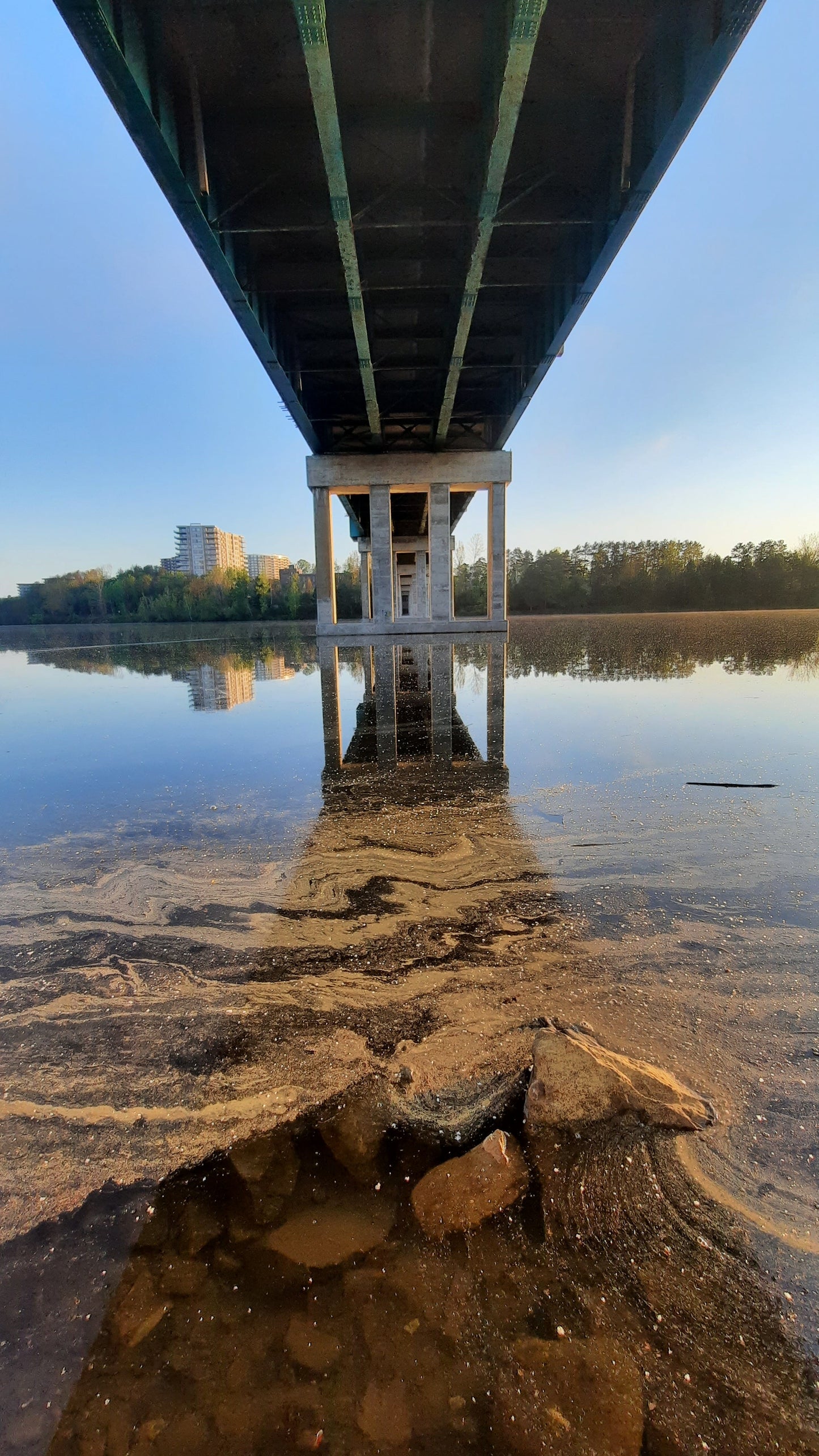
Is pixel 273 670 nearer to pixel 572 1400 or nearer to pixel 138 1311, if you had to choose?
pixel 138 1311

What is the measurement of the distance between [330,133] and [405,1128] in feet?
40.5

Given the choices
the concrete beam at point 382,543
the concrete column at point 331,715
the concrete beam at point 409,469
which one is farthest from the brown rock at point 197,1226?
the concrete beam at point 409,469

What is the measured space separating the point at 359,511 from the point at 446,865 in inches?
1474

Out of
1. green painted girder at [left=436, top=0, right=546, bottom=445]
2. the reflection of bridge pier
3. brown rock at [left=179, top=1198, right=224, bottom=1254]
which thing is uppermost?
green painted girder at [left=436, top=0, right=546, bottom=445]

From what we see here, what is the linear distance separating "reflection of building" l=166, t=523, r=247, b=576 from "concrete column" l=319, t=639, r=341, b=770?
14465 cm

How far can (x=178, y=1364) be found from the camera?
1163 mm

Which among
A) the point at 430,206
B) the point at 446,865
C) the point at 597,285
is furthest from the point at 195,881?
the point at 597,285

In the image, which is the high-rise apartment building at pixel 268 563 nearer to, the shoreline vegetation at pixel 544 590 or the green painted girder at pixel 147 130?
the shoreline vegetation at pixel 544 590

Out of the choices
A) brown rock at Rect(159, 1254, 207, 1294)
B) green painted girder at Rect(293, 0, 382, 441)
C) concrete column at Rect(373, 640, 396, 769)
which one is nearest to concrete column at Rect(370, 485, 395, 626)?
concrete column at Rect(373, 640, 396, 769)

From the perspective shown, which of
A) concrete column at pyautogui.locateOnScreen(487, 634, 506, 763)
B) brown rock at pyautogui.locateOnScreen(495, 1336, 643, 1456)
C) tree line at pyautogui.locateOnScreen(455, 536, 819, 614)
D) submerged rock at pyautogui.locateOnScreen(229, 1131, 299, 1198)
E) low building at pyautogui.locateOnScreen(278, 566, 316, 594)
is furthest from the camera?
low building at pyautogui.locateOnScreen(278, 566, 316, 594)

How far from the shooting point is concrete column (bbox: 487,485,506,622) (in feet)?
86.4

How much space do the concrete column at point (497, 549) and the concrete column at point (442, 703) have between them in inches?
372

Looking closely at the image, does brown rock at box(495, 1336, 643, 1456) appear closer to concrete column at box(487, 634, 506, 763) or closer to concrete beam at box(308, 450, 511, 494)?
concrete column at box(487, 634, 506, 763)

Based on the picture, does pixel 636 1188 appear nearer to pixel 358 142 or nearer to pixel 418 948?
pixel 418 948
